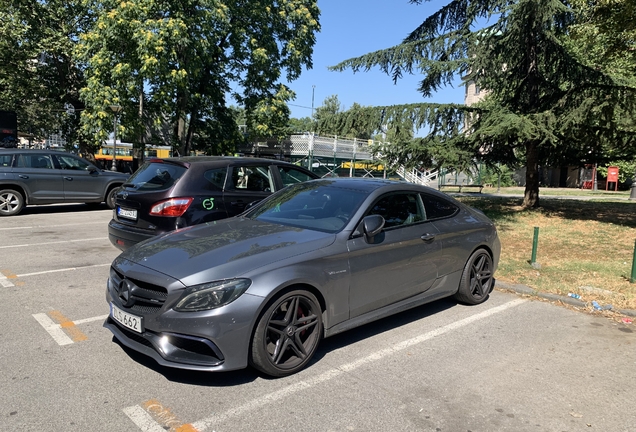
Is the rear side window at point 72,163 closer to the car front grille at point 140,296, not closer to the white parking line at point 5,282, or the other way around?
the white parking line at point 5,282

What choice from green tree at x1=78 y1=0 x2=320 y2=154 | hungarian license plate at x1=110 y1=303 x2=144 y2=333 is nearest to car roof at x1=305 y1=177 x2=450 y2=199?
hungarian license plate at x1=110 y1=303 x2=144 y2=333

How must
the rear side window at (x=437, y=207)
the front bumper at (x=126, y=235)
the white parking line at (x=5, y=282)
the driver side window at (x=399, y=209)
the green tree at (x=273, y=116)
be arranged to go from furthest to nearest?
the green tree at (x=273, y=116) → the front bumper at (x=126, y=235) → the white parking line at (x=5, y=282) → the rear side window at (x=437, y=207) → the driver side window at (x=399, y=209)

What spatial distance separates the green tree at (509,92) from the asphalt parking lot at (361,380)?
7052 mm

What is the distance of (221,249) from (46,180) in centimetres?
1103

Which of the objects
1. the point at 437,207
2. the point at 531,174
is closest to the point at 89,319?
the point at 437,207

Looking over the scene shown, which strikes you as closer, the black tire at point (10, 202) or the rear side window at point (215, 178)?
the rear side window at point (215, 178)

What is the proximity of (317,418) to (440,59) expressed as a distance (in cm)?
1202

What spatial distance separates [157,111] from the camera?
21828 mm

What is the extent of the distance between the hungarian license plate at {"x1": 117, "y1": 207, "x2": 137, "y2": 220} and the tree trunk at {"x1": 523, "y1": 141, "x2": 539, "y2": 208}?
35.8 feet

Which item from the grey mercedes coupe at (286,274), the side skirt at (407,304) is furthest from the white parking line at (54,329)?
the side skirt at (407,304)

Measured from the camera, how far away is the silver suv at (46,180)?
478 inches

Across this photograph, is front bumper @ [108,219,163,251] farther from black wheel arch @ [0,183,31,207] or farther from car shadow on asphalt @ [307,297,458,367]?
black wheel arch @ [0,183,31,207]

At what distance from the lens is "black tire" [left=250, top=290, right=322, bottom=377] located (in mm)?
3465

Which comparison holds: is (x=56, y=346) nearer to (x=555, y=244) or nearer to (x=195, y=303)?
(x=195, y=303)
